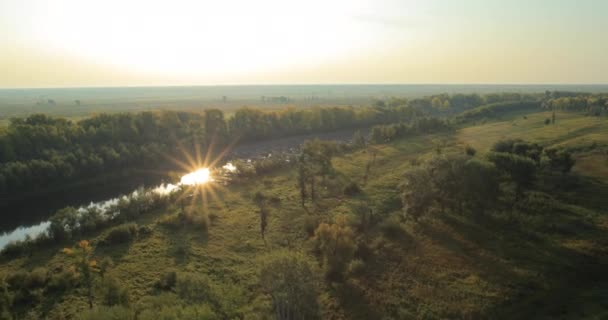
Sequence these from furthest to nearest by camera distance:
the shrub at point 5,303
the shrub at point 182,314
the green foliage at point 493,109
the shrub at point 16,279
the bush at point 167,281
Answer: the green foliage at point 493,109
the bush at point 167,281
the shrub at point 16,279
the shrub at point 5,303
the shrub at point 182,314

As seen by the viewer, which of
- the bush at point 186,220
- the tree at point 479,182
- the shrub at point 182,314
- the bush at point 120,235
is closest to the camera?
the shrub at point 182,314

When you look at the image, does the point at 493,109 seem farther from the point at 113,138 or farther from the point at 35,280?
→ the point at 35,280

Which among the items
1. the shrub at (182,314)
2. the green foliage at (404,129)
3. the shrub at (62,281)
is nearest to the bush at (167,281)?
the shrub at (62,281)

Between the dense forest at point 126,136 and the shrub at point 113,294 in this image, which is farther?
the dense forest at point 126,136

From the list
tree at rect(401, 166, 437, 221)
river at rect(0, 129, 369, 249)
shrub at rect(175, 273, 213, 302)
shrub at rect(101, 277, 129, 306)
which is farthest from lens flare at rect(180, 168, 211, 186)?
shrub at rect(175, 273, 213, 302)

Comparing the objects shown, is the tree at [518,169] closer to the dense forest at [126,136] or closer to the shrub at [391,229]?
the shrub at [391,229]

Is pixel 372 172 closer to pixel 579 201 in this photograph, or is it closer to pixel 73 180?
pixel 579 201

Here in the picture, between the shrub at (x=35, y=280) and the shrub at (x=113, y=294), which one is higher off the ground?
the shrub at (x=113, y=294)

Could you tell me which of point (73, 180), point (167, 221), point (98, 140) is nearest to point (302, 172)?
point (167, 221)
